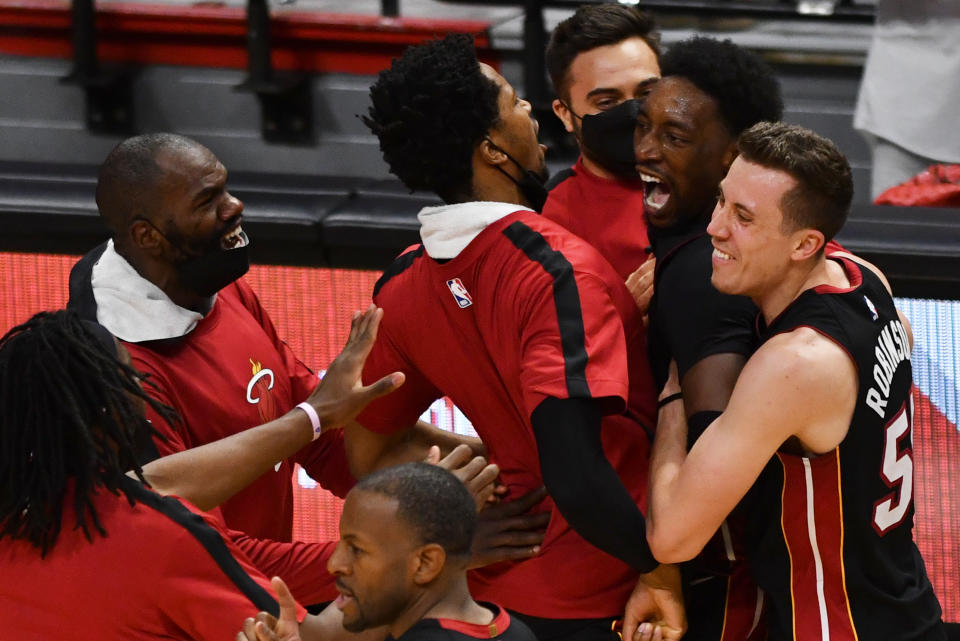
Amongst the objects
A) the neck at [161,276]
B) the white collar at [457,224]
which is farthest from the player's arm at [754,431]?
the neck at [161,276]

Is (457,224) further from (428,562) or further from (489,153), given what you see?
(428,562)

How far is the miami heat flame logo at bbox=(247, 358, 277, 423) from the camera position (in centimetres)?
307

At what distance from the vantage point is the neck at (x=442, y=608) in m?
2.29

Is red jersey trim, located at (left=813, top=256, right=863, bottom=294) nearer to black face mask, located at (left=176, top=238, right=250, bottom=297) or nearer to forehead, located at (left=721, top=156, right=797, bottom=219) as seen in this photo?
forehead, located at (left=721, top=156, right=797, bottom=219)

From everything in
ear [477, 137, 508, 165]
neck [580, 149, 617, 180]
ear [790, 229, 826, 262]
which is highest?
ear [477, 137, 508, 165]

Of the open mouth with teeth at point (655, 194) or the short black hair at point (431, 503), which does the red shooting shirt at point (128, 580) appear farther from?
the open mouth with teeth at point (655, 194)

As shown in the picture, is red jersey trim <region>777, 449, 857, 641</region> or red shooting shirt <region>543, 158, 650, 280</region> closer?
red jersey trim <region>777, 449, 857, 641</region>

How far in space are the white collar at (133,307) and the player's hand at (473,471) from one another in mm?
686

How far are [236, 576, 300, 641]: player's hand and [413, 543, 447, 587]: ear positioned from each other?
0.23 metres

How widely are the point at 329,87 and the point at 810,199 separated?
453 cm

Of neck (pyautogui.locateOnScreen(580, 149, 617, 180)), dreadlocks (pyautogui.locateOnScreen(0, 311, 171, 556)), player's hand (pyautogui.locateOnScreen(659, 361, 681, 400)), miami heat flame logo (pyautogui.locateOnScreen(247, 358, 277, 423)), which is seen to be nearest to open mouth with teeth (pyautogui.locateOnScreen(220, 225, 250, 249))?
miami heat flame logo (pyautogui.locateOnScreen(247, 358, 277, 423))

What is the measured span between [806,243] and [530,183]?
1.96 feet

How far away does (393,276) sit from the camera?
9.49ft

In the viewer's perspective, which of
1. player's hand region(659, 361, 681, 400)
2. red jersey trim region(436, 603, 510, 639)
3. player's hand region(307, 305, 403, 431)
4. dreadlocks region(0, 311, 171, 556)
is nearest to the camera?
red jersey trim region(436, 603, 510, 639)
